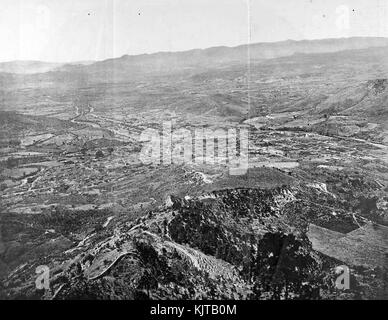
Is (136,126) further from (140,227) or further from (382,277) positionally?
(382,277)

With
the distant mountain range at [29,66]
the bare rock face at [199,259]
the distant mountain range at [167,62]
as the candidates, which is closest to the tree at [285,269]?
the bare rock face at [199,259]

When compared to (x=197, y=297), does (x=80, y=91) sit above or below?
above

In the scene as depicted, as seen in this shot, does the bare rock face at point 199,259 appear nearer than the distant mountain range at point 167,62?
Yes

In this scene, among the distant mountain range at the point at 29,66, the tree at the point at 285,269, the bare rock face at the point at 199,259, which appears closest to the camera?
the bare rock face at the point at 199,259

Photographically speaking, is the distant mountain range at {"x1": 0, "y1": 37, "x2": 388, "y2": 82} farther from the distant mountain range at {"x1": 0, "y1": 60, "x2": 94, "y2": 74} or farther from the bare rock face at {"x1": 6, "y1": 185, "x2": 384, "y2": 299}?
the bare rock face at {"x1": 6, "y1": 185, "x2": 384, "y2": 299}

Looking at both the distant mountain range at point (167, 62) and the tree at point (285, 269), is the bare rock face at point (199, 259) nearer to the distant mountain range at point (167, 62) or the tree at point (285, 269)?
the tree at point (285, 269)

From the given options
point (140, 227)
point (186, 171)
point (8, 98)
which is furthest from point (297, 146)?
point (8, 98)

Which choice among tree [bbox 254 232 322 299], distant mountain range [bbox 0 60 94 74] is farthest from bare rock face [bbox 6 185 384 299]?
distant mountain range [bbox 0 60 94 74]

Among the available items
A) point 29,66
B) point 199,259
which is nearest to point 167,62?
point 29,66

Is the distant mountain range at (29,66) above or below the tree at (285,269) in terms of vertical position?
above

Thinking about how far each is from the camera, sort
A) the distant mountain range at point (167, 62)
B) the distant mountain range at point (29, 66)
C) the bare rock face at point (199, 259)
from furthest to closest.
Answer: the distant mountain range at point (167, 62)
the distant mountain range at point (29, 66)
the bare rock face at point (199, 259)

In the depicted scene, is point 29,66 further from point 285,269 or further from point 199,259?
point 285,269
